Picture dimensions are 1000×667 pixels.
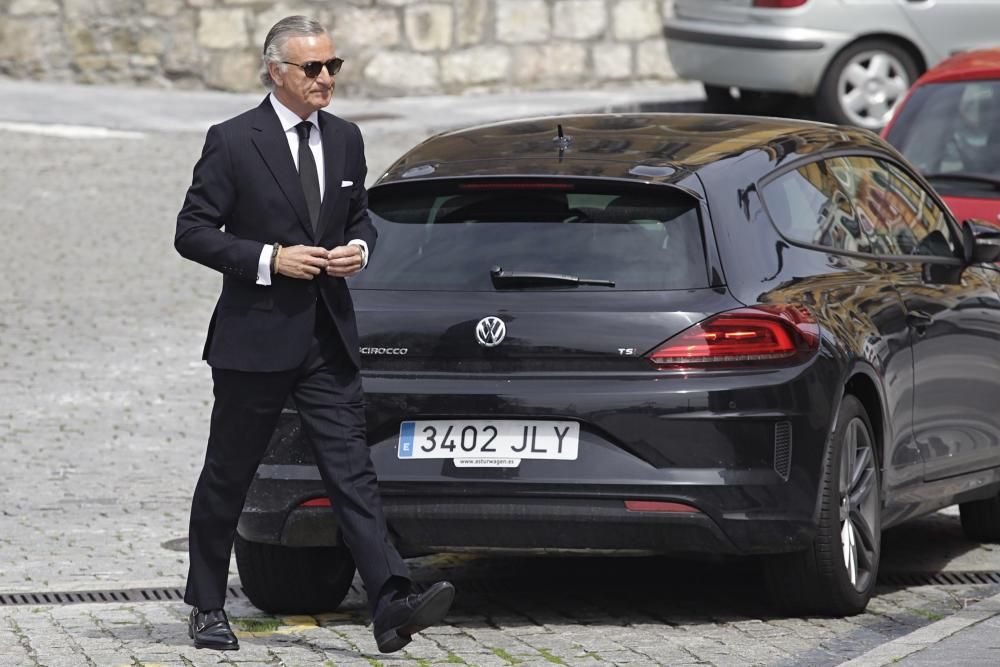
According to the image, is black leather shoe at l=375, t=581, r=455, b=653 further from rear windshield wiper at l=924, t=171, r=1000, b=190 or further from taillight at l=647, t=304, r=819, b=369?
rear windshield wiper at l=924, t=171, r=1000, b=190

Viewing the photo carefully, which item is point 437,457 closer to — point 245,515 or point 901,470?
point 245,515

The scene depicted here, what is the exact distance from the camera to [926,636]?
6.29 meters

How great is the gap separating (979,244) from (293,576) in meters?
2.67

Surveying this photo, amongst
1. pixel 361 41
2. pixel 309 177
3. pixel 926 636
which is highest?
pixel 309 177

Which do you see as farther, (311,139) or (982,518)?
(982,518)

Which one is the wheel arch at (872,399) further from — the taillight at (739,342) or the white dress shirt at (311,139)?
the white dress shirt at (311,139)

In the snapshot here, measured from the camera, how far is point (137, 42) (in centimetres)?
2039

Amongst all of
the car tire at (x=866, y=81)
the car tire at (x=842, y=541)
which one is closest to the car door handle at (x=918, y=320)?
the car tire at (x=842, y=541)

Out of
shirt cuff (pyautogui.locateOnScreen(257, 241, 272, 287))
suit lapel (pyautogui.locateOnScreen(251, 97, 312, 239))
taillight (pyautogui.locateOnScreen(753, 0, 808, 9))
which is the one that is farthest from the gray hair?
taillight (pyautogui.locateOnScreen(753, 0, 808, 9))

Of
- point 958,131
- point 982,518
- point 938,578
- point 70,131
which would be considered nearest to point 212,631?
point 938,578

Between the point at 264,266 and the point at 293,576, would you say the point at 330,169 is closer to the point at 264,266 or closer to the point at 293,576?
the point at 264,266

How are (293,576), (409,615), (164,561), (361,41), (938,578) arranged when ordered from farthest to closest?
(361,41)
(164,561)
(938,578)
(293,576)
(409,615)

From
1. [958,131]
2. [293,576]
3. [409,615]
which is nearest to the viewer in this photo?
[409,615]

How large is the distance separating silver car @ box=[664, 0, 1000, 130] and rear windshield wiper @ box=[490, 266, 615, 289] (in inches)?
455
